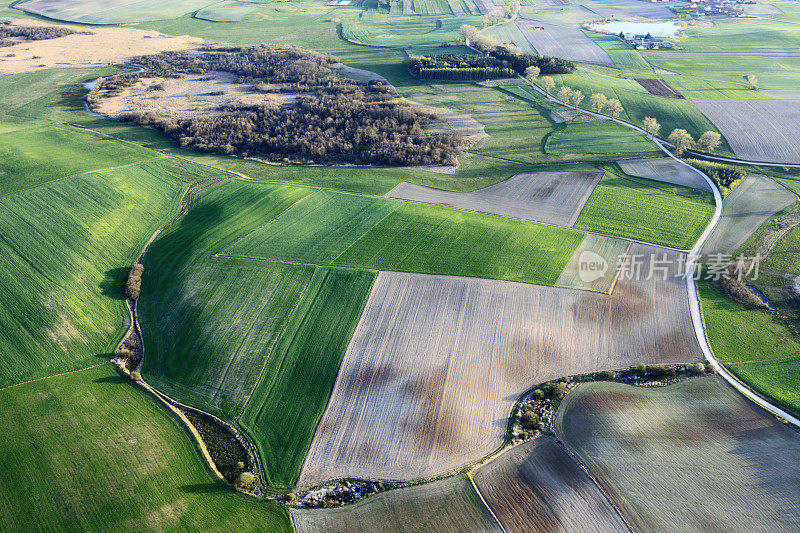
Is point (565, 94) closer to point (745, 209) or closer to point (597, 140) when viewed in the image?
point (597, 140)

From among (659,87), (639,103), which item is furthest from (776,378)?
(659,87)

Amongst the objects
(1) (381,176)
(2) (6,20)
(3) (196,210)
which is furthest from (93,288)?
(2) (6,20)

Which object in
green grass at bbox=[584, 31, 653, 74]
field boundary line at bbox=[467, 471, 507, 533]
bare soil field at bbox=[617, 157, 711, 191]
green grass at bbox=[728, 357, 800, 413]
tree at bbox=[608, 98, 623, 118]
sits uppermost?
green grass at bbox=[584, 31, 653, 74]

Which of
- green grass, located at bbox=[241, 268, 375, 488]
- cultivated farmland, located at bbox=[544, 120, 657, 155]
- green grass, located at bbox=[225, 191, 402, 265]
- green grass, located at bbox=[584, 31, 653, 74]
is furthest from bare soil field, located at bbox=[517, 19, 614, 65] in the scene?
green grass, located at bbox=[241, 268, 375, 488]

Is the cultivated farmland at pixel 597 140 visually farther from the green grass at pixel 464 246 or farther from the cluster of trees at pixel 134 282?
the cluster of trees at pixel 134 282

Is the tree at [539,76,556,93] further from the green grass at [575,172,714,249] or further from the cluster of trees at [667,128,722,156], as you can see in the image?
the green grass at [575,172,714,249]

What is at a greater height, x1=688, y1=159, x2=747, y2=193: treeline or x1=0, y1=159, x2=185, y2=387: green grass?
x1=688, y1=159, x2=747, y2=193: treeline
